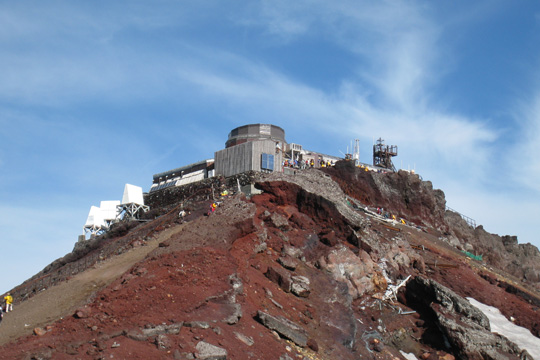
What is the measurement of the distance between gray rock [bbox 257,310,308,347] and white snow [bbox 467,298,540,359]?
12.9 meters

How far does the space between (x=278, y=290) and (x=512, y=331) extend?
13414 millimetres

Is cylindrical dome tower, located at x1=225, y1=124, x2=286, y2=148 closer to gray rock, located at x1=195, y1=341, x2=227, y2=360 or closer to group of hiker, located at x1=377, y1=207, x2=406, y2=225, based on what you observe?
group of hiker, located at x1=377, y1=207, x2=406, y2=225

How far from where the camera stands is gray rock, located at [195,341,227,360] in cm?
1750

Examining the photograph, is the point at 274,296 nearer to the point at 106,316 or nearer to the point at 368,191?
the point at 106,316

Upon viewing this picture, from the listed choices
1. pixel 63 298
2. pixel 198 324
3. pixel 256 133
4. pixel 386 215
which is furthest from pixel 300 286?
pixel 256 133

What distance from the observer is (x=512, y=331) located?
3105 centimetres

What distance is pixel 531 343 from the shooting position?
98.0ft

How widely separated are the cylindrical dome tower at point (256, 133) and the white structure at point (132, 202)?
29.4ft

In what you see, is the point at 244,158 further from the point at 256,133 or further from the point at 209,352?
the point at 209,352

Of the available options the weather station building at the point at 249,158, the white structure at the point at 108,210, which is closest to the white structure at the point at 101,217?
the white structure at the point at 108,210

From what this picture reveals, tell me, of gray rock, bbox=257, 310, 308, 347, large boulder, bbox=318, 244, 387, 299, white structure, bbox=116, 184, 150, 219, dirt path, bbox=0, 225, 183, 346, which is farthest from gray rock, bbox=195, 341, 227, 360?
white structure, bbox=116, 184, 150, 219

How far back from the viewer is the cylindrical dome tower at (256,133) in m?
50.0

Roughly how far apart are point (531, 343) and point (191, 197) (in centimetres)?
2442

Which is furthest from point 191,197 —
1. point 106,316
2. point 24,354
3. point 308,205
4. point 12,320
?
point 24,354
